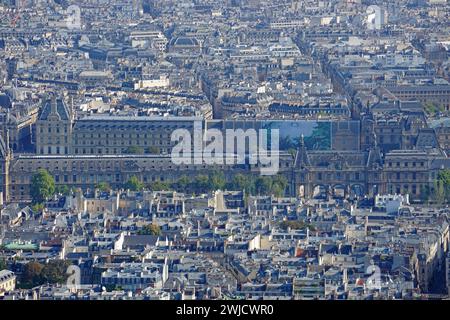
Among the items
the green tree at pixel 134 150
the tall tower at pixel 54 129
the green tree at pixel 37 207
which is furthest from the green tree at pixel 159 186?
the tall tower at pixel 54 129

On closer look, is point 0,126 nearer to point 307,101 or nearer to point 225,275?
point 307,101

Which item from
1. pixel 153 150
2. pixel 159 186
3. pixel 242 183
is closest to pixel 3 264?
pixel 159 186

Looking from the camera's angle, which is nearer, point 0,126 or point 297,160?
point 297,160

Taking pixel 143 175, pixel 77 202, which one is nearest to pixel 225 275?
pixel 77 202

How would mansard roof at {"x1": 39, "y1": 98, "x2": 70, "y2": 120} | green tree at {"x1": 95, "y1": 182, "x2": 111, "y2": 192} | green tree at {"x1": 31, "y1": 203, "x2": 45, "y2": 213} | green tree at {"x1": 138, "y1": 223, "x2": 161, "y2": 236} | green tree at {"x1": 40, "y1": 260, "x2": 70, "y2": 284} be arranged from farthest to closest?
mansard roof at {"x1": 39, "y1": 98, "x2": 70, "y2": 120} → green tree at {"x1": 95, "y1": 182, "x2": 111, "y2": 192} → green tree at {"x1": 31, "y1": 203, "x2": 45, "y2": 213} → green tree at {"x1": 138, "y1": 223, "x2": 161, "y2": 236} → green tree at {"x1": 40, "y1": 260, "x2": 70, "y2": 284}

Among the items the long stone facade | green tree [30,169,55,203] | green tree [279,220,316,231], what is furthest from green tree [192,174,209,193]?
green tree [279,220,316,231]

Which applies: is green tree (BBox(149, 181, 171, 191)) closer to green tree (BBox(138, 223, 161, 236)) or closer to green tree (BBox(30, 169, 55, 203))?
green tree (BBox(30, 169, 55, 203))

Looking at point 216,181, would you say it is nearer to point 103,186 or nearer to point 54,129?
point 103,186
